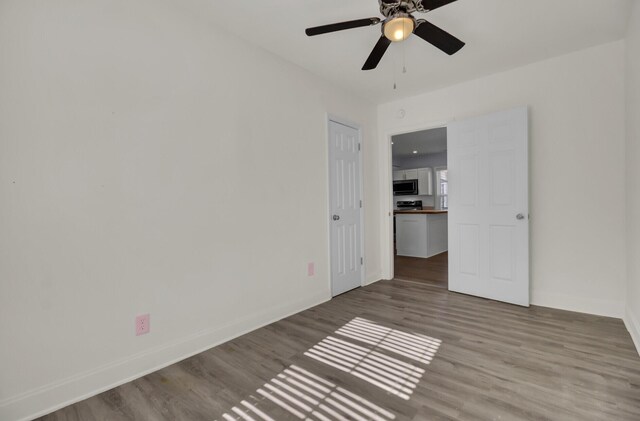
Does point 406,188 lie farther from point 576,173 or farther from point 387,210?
point 576,173

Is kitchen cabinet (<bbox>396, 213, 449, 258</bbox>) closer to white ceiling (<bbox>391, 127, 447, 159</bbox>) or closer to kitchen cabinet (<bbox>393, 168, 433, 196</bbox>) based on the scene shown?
white ceiling (<bbox>391, 127, 447, 159</bbox>)

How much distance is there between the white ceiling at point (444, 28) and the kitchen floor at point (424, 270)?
2.63 metres

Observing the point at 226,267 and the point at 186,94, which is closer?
the point at 186,94

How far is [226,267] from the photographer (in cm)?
250

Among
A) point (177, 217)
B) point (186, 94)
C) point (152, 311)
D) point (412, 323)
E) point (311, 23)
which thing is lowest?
point (412, 323)

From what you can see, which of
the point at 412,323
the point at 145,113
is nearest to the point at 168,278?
the point at 145,113

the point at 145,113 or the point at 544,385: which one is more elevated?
the point at 145,113

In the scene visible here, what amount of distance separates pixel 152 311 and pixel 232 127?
1.55m

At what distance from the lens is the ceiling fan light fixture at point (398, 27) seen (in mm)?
1827

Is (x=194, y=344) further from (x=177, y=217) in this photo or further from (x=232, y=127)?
(x=232, y=127)

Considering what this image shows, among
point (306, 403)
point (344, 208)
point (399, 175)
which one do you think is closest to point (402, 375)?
point (306, 403)

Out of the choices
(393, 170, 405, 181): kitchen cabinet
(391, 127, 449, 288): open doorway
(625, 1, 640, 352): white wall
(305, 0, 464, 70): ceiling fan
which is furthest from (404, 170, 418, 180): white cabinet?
(305, 0, 464, 70): ceiling fan

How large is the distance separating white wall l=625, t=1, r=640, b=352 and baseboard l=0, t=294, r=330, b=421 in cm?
307

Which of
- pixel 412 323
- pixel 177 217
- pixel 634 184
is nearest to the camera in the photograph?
pixel 177 217
